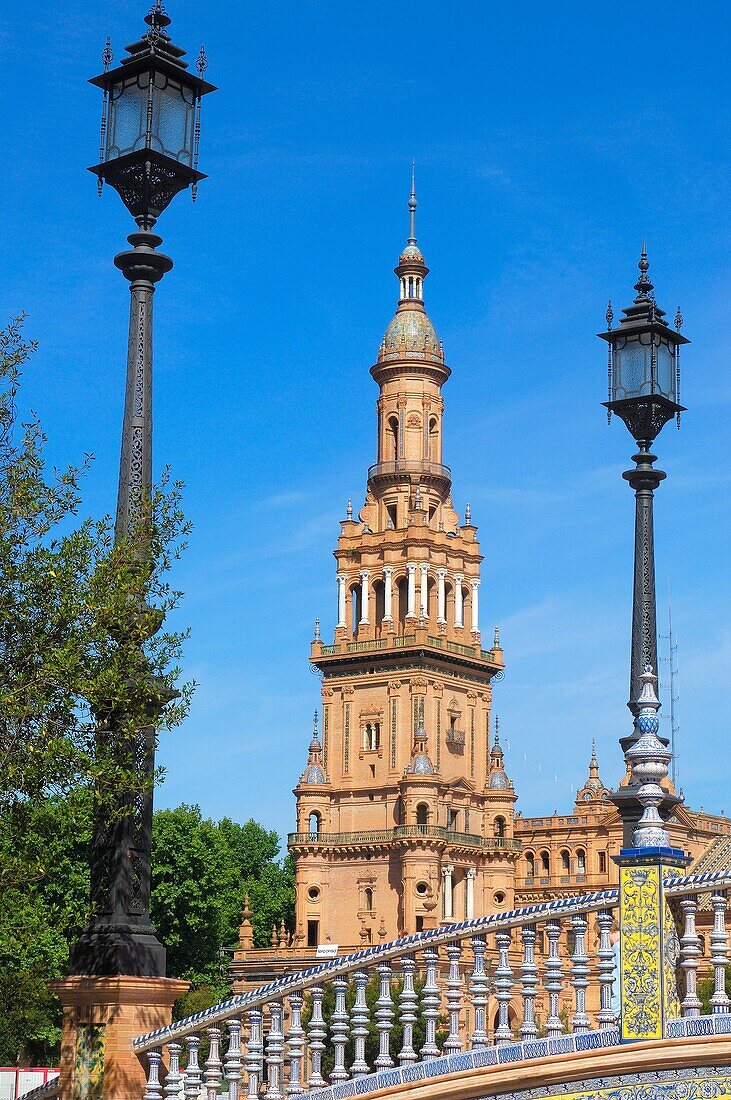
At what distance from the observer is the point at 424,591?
8400cm

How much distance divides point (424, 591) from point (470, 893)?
15.0m

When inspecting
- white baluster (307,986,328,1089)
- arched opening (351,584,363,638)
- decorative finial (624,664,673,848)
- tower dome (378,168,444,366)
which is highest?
tower dome (378,168,444,366)

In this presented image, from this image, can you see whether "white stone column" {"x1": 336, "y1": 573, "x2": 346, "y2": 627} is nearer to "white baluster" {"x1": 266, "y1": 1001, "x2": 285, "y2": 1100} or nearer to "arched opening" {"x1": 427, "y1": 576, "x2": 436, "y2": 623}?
"arched opening" {"x1": 427, "y1": 576, "x2": 436, "y2": 623}

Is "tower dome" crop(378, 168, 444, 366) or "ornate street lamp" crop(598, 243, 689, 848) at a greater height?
"tower dome" crop(378, 168, 444, 366)

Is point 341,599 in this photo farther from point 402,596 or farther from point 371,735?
point 371,735

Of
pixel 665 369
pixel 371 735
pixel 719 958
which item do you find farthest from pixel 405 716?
pixel 719 958

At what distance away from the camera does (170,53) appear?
50.2ft

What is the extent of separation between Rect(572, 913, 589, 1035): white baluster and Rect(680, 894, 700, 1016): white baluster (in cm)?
70

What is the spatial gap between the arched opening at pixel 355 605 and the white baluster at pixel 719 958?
75036 mm

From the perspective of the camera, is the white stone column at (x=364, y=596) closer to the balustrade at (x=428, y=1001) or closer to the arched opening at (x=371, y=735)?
the arched opening at (x=371, y=735)

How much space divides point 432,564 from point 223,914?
Result: 26.5 meters

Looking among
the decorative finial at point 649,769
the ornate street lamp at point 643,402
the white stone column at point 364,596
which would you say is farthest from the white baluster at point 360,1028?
the white stone column at point 364,596

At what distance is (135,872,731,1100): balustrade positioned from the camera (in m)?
11.1

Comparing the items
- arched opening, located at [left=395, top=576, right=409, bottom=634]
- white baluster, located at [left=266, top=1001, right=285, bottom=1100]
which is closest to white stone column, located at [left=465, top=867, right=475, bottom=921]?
arched opening, located at [left=395, top=576, right=409, bottom=634]
